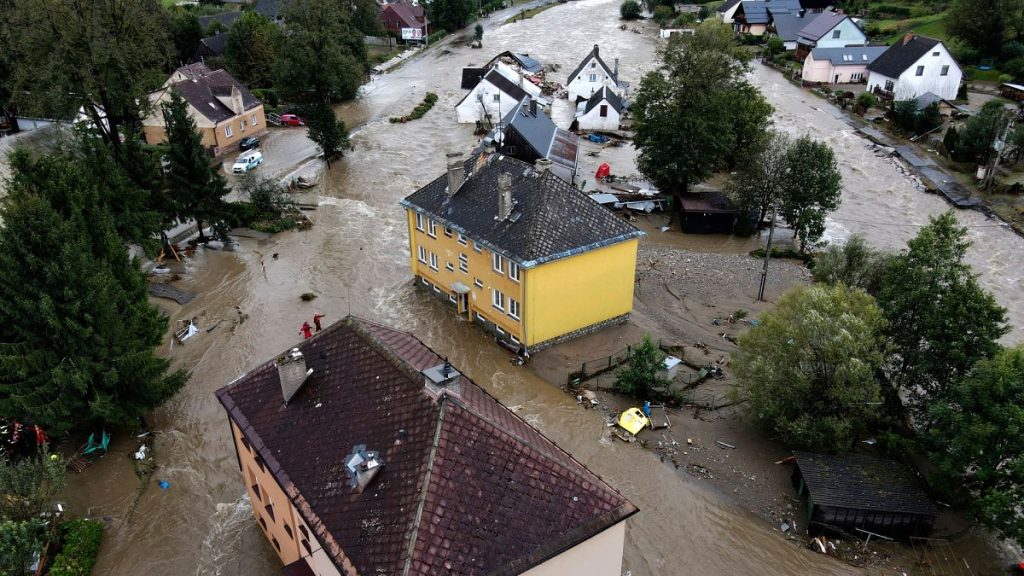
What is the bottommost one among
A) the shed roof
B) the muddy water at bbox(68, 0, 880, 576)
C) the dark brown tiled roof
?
the muddy water at bbox(68, 0, 880, 576)

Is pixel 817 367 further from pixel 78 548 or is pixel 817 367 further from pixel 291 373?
pixel 78 548

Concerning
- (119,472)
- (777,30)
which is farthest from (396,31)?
(119,472)

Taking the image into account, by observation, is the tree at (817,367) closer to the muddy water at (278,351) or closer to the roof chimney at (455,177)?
the muddy water at (278,351)

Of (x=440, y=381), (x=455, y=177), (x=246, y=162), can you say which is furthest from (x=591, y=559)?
(x=246, y=162)

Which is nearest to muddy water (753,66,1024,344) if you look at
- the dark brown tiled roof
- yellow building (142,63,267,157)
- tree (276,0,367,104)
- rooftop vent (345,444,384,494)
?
the dark brown tiled roof

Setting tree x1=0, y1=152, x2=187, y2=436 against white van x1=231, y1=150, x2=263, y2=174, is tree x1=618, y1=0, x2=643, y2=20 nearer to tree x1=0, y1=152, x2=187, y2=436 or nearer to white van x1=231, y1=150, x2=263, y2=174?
white van x1=231, y1=150, x2=263, y2=174
